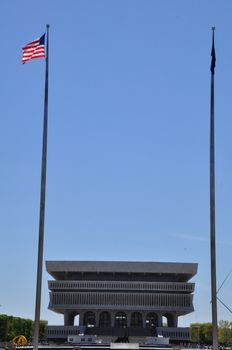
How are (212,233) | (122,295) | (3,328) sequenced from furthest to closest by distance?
(122,295) → (3,328) → (212,233)

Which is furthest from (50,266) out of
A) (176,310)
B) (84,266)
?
(176,310)

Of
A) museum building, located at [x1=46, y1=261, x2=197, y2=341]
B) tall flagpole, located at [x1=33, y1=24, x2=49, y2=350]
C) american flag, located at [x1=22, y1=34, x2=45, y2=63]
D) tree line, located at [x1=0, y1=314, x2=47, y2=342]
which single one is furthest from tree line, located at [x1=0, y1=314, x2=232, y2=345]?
american flag, located at [x1=22, y1=34, x2=45, y2=63]

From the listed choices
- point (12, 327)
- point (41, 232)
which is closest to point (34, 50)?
Result: point (41, 232)

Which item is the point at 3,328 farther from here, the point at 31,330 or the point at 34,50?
the point at 34,50

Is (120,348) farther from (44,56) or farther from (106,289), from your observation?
(44,56)

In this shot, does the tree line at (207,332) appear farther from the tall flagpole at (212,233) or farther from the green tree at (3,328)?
the tall flagpole at (212,233)

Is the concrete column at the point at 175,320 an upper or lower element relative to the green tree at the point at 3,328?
upper

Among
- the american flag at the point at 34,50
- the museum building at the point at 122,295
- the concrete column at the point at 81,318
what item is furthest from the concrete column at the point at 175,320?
the american flag at the point at 34,50

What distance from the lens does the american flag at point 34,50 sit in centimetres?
3591

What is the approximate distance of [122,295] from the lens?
148m

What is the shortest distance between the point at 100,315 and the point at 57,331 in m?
14.2

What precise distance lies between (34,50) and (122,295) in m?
118

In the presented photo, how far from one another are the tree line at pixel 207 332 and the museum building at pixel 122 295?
16.7 meters

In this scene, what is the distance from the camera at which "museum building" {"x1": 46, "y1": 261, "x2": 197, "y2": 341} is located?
148250 millimetres
